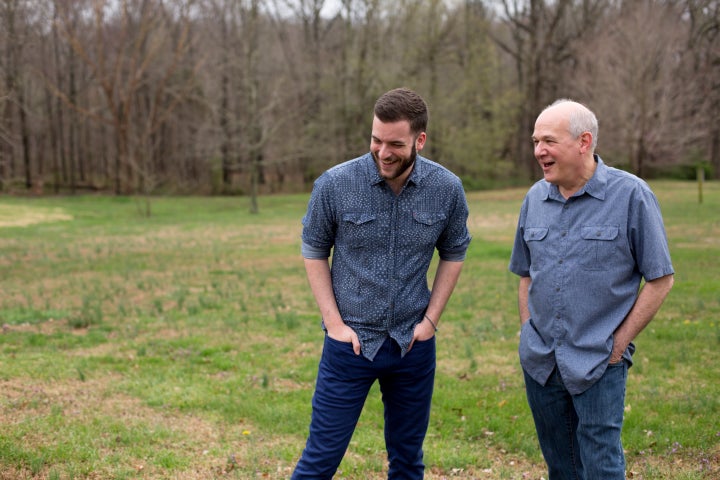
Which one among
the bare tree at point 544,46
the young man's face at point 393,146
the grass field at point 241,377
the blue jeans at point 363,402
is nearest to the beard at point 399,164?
the young man's face at point 393,146

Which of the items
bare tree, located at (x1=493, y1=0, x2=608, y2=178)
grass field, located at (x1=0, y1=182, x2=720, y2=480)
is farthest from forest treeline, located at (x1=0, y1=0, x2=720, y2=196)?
grass field, located at (x1=0, y1=182, x2=720, y2=480)

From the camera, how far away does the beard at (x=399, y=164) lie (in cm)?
319

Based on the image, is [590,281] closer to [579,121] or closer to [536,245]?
[536,245]

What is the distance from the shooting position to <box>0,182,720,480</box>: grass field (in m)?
4.98

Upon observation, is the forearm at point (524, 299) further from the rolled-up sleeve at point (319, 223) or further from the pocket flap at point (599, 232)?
the rolled-up sleeve at point (319, 223)

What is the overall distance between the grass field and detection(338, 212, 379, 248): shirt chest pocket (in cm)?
219

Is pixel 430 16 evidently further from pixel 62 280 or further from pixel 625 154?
pixel 62 280

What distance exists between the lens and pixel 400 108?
10.2 ft

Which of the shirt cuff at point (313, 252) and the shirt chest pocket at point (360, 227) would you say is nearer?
the shirt chest pocket at point (360, 227)

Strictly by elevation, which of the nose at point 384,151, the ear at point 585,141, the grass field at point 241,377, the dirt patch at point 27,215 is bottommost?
the grass field at point 241,377

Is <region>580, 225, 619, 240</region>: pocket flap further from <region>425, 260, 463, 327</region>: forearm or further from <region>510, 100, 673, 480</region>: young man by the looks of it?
<region>425, 260, 463, 327</region>: forearm

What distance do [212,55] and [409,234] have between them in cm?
4529

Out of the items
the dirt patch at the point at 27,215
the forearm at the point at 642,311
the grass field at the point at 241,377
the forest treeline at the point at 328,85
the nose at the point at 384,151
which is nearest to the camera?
the forearm at the point at 642,311

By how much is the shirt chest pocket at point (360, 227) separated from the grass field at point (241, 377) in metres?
2.19
